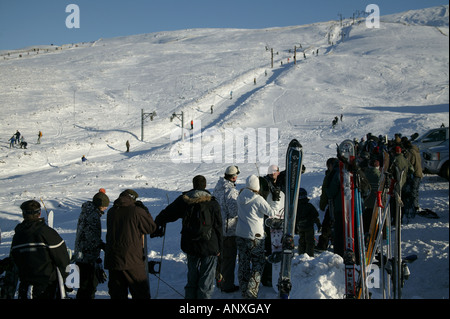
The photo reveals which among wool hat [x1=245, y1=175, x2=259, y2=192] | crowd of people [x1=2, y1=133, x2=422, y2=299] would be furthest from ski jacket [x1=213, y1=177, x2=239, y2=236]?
wool hat [x1=245, y1=175, x2=259, y2=192]

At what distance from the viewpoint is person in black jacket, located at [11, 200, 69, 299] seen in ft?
12.8

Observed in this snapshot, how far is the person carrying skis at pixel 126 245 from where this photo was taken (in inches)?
165

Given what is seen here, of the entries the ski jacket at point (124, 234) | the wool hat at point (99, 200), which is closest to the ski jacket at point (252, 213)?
the ski jacket at point (124, 234)

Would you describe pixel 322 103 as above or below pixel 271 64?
below

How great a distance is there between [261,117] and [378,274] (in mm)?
30055

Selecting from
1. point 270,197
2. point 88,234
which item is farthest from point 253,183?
point 88,234

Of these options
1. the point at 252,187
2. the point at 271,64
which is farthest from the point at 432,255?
the point at 271,64

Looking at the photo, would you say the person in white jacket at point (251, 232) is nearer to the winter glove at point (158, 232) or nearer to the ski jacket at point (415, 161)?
the winter glove at point (158, 232)

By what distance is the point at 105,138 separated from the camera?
3128 centimetres

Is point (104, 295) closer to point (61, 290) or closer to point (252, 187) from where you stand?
point (61, 290)

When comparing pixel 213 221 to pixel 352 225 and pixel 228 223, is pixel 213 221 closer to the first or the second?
pixel 228 223

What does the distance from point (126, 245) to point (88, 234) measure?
0.72m

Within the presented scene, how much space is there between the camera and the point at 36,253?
394 cm
